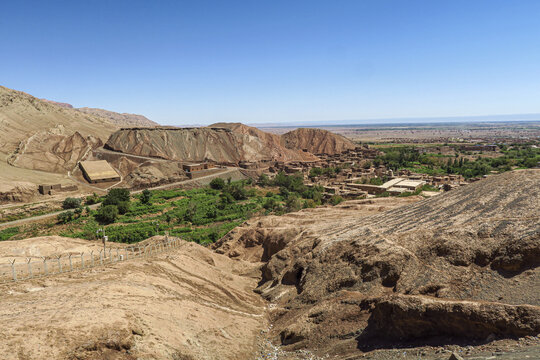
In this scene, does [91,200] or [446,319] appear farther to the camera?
[91,200]

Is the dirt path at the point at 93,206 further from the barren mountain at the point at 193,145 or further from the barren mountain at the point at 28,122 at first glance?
the barren mountain at the point at 28,122

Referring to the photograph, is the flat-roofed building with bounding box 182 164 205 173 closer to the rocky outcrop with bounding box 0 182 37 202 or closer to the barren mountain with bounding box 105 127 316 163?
the barren mountain with bounding box 105 127 316 163

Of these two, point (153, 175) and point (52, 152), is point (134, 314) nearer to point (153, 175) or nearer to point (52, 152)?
point (153, 175)

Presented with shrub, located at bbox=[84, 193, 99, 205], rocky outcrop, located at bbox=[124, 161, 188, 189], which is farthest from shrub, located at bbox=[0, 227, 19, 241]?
rocky outcrop, located at bbox=[124, 161, 188, 189]

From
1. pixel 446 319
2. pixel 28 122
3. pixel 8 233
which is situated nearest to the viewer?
pixel 446 319

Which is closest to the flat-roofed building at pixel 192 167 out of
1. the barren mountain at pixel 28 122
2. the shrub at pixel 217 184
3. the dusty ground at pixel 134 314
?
the shrub at pixel 217 184

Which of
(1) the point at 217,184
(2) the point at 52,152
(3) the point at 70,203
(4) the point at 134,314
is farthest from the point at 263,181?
(4) the point at 134,314
